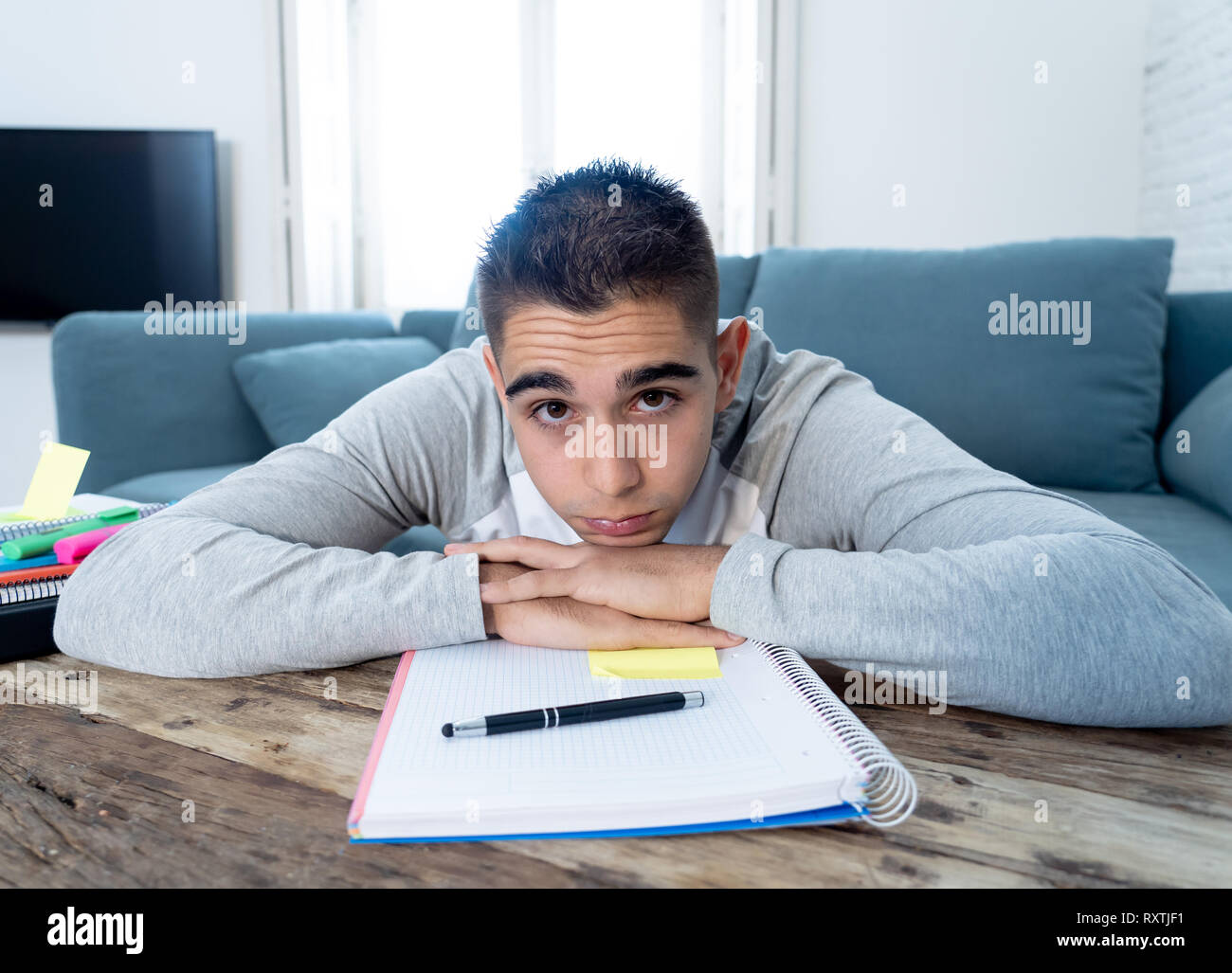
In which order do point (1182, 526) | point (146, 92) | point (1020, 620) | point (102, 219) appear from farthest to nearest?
1. point (146, 92)
2. point (102, 219)
3. point (1182, 526)
4. point (1020, 620)

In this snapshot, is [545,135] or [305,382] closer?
[305,382]

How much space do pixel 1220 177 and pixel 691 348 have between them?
10.6ft

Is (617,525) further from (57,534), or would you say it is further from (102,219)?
(102,219)

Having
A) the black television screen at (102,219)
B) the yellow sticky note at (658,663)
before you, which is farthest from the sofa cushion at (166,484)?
the black television screen at (102,219)

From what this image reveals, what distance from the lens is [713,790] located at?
504mm

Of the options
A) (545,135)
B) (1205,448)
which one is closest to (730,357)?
(1205,448)

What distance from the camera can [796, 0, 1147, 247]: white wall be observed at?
3.82m

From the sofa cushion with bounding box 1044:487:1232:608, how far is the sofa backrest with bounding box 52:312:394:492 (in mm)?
2017

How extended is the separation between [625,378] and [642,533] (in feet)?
0.56

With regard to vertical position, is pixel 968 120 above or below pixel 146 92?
below

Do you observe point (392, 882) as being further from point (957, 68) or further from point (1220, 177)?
point (957, 68)

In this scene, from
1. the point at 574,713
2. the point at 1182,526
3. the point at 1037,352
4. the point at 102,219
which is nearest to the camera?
the point at 574,713

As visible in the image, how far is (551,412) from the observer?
3.10 feet
